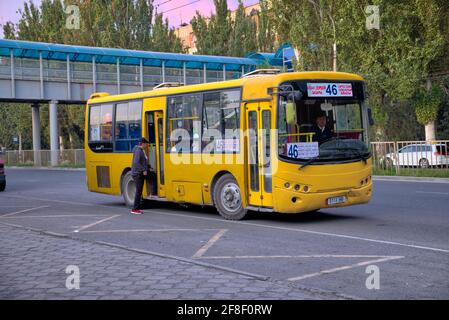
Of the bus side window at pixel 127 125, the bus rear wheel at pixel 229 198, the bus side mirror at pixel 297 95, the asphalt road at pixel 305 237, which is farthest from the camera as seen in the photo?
the bus side window at pixel 127 125

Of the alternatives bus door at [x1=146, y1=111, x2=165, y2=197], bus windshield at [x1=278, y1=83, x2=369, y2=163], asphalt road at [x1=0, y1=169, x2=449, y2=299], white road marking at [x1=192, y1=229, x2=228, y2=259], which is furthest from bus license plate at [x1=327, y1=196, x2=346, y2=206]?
bus door at [x1=146, y1=111, x2=165, y2=197]

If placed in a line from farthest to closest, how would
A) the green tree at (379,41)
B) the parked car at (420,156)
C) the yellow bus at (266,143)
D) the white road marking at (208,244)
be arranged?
1. the green tree at (379,41)
2. the parked car at (420,156)
3. the yellow bus at (266,143)
4. the white road marking at (208,244)

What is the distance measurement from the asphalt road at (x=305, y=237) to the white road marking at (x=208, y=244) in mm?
16

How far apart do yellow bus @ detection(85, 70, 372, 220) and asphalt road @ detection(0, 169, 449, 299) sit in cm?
57

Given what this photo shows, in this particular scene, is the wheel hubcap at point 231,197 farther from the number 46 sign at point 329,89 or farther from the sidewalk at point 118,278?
→ the sidewalk at point 118,278

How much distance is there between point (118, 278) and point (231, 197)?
608 centimetres

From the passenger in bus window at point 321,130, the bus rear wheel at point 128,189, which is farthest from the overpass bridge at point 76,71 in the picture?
the passenger in bus window at point 321,130

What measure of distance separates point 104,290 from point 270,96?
253 inches

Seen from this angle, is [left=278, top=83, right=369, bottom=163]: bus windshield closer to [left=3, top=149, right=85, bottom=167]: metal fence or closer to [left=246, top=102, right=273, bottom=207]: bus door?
[left=246, top=102, right=273, bottom=207]: bus door

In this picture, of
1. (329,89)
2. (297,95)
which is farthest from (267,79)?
(329,89)

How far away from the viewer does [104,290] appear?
681 centimetres

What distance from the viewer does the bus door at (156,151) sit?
606 inches

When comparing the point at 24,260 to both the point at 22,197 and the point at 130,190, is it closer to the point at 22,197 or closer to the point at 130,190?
the point at 130,190

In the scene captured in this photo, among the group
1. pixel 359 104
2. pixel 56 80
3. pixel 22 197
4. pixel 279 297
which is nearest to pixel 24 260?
pixel 279 297
